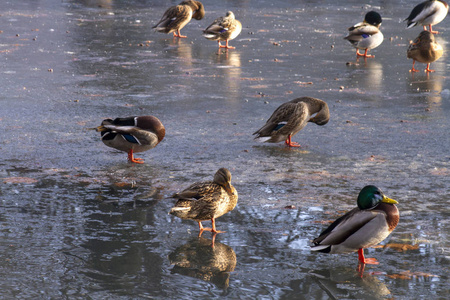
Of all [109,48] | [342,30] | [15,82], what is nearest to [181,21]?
[109,48]

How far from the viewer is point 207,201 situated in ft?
19.6

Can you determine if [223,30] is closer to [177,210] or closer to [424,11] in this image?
[424,11]

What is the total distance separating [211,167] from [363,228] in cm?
288

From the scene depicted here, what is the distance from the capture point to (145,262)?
5328 mm

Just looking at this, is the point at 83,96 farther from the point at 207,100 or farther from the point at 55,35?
the point at 55,35

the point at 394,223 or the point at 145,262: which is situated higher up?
the point at 394,223

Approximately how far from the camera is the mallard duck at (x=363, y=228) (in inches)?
209

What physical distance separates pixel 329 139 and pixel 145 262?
4493mm

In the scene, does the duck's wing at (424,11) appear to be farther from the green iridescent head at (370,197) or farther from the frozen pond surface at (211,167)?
the green iridescent head at (370,197)

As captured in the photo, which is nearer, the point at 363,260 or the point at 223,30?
the point at 363,260

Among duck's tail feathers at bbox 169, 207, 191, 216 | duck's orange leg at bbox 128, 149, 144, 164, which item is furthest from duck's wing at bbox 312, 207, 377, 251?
duck's orange leg at bbox 128, 149, 144, 164

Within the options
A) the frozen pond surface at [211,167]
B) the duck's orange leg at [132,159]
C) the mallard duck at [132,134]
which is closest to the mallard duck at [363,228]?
the frozen pond surface at [211,167]

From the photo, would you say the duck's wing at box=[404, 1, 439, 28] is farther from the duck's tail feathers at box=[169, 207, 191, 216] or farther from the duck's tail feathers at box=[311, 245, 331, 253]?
the duck's tail feathers at box=[311, 245, 331, 253]

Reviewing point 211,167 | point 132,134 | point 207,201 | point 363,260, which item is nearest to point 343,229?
point 363,260
